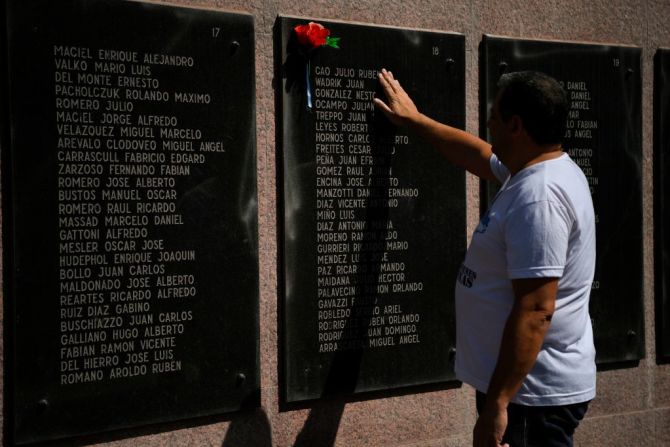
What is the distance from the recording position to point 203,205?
11.8 ft

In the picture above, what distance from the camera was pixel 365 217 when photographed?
13.1 feet

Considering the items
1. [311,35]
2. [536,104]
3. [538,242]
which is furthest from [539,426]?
[311,35]

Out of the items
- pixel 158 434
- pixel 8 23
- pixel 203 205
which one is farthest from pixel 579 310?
pixel 8 23

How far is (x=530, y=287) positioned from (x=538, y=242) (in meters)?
0.15

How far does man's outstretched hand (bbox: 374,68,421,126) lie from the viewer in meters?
3.94

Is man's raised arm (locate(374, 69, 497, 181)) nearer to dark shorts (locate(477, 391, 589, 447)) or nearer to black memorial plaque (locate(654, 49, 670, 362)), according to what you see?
dark shorts (locate(477, 391, 589, 447))

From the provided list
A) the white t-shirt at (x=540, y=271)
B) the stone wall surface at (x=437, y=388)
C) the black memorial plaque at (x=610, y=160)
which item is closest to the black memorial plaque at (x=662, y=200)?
the stone wall surface at (x=437, y=388)

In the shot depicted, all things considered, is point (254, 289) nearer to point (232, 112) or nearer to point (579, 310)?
point (232, 112)

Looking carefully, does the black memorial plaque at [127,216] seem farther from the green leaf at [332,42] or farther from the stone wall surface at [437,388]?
the green leaf at [332,42]

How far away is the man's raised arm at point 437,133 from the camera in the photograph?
12.4ft

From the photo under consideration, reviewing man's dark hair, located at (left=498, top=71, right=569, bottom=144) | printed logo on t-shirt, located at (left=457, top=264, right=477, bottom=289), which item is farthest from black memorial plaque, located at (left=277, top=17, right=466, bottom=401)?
man's dark hair, located at (left=498, top=71, right=569, bottom=144)

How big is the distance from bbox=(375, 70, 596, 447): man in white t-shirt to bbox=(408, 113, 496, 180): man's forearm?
80 cm

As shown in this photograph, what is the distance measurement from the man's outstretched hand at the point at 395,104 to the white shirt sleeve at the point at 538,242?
1400mm

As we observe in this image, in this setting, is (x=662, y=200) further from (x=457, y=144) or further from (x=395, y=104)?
(x=395, y=104)
